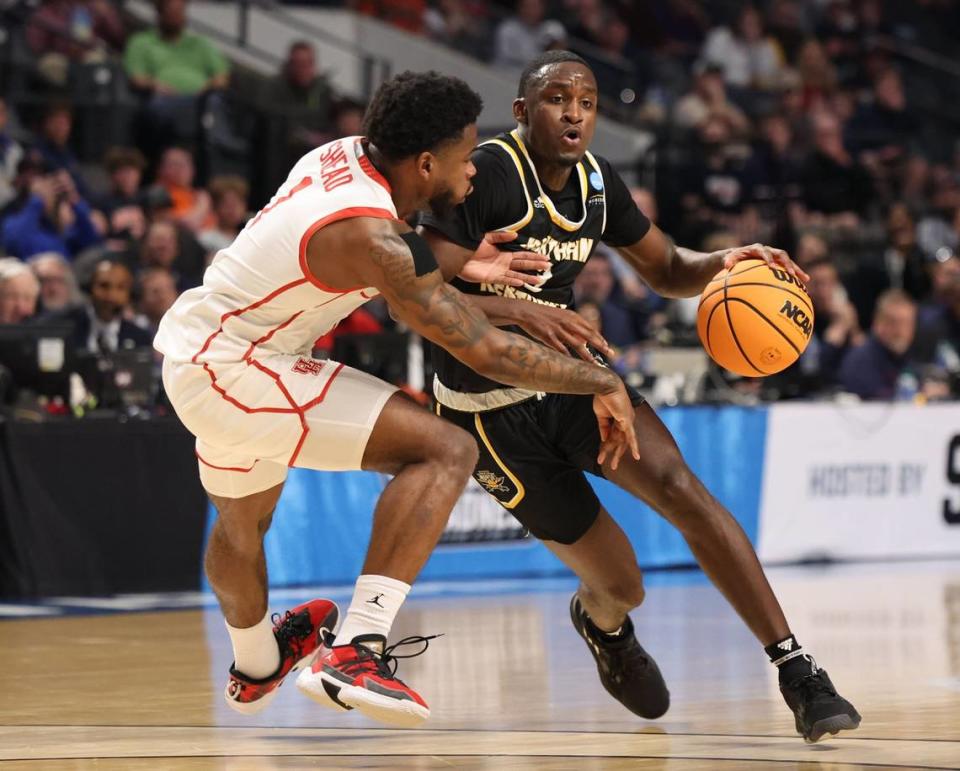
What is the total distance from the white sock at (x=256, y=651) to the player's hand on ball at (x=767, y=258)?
1.85 metres

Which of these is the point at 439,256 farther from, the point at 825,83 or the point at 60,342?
the point at 825,83

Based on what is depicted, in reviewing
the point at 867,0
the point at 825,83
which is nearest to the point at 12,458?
the point at 825,83

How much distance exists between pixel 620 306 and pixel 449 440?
7132mm

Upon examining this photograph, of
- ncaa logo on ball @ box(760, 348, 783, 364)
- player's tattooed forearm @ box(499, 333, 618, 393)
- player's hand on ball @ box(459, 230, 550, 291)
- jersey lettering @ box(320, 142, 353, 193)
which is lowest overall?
ncaa logo on ball @ box(760, 348, 783, 364)

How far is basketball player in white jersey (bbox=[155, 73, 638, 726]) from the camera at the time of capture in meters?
4.64

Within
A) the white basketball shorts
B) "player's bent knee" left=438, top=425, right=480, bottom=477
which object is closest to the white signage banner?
"player's bent knee" left=438, top=425, right=480, bottom=477

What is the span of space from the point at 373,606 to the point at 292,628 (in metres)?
0.84

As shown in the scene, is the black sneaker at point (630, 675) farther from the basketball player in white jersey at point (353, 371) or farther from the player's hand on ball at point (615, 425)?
the basketball player in white jersey at point (353, 371)

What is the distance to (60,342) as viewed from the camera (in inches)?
358

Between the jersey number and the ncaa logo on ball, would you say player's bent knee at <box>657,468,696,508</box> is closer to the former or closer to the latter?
the ncaa logo on ball

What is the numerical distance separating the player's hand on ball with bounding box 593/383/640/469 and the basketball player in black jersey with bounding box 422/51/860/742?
14 cm

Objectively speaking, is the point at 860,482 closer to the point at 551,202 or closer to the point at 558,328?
the point at 551,202

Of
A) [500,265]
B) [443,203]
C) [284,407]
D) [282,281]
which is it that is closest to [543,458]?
[500,265]

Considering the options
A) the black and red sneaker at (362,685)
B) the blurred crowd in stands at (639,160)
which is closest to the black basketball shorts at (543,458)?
the black and red sneaker at (362,685)
